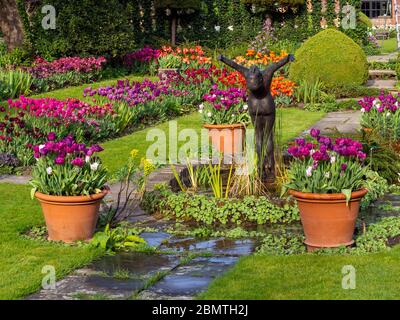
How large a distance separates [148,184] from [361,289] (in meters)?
3.99

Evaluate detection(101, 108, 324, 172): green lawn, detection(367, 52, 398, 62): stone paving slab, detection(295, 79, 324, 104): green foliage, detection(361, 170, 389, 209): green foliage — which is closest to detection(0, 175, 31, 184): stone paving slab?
detection(101, 108, 324, 172): green lawn

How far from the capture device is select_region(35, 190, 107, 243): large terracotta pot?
7362 mm

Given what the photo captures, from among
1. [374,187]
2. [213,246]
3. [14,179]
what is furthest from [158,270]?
[14,179]

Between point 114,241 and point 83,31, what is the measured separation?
529 inches

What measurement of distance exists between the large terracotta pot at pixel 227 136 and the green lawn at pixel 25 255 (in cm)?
343

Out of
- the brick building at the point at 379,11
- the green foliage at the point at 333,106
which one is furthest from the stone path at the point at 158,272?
the brick building at the point at 379,11

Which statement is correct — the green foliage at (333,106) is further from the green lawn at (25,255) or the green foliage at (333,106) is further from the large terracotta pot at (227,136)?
the green lawn at (25,255)

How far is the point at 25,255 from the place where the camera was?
7098 mm

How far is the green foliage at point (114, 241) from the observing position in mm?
7258

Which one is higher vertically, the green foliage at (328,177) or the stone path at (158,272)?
the green foliage at (328,177)

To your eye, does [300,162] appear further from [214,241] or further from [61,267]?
[61,267]

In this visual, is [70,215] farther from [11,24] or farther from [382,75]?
[382,75]

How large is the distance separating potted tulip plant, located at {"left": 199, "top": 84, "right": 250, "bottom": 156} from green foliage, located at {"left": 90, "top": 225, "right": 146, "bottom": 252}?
4094mm
